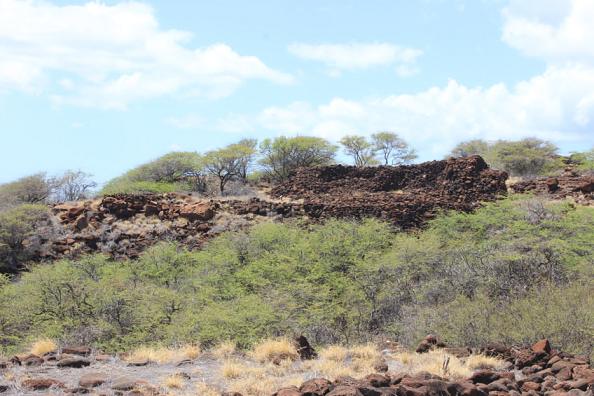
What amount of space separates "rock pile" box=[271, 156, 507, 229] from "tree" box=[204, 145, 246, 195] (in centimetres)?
798

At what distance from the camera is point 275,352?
418 inches

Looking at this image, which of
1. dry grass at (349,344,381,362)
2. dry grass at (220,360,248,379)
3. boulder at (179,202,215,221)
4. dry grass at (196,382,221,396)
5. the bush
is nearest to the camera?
dry grass at (196,382,221,396)

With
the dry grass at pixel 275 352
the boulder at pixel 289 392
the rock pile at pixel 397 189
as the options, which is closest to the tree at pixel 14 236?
the rock pile at pixel 397 189

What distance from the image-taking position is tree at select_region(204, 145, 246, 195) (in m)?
41.9

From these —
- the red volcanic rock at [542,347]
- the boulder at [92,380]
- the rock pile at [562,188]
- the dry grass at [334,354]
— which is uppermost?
the rock pile at [562,188]

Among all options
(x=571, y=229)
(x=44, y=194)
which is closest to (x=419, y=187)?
(x=571, y=229)

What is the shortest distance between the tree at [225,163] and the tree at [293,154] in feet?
7.23

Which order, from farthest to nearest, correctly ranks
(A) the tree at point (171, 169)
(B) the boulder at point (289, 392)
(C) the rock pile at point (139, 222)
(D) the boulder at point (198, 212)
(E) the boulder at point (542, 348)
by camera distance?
(A) the tree at point (171, 169) → (D) the boulder at point (198, 212) → (C) the rock pile at point (139, 222) → (E) the boulder at point (542, 348) → (B) the boulder at point (289, 392)

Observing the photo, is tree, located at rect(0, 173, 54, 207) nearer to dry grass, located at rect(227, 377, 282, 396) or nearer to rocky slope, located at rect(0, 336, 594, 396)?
rocky slope, located at rect(0, 336, 594, 396)

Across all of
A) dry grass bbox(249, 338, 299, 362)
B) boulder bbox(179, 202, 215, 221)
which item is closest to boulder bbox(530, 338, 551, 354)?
dry grass bbox(249, 338, 299, 362)

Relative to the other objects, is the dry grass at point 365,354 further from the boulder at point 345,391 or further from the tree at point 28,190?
the tree at point 28,190

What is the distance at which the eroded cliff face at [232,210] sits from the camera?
26422mm

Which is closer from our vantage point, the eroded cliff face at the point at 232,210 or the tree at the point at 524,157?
the eroded cliff face at the point at 232,210

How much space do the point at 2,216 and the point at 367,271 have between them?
1889 cm
